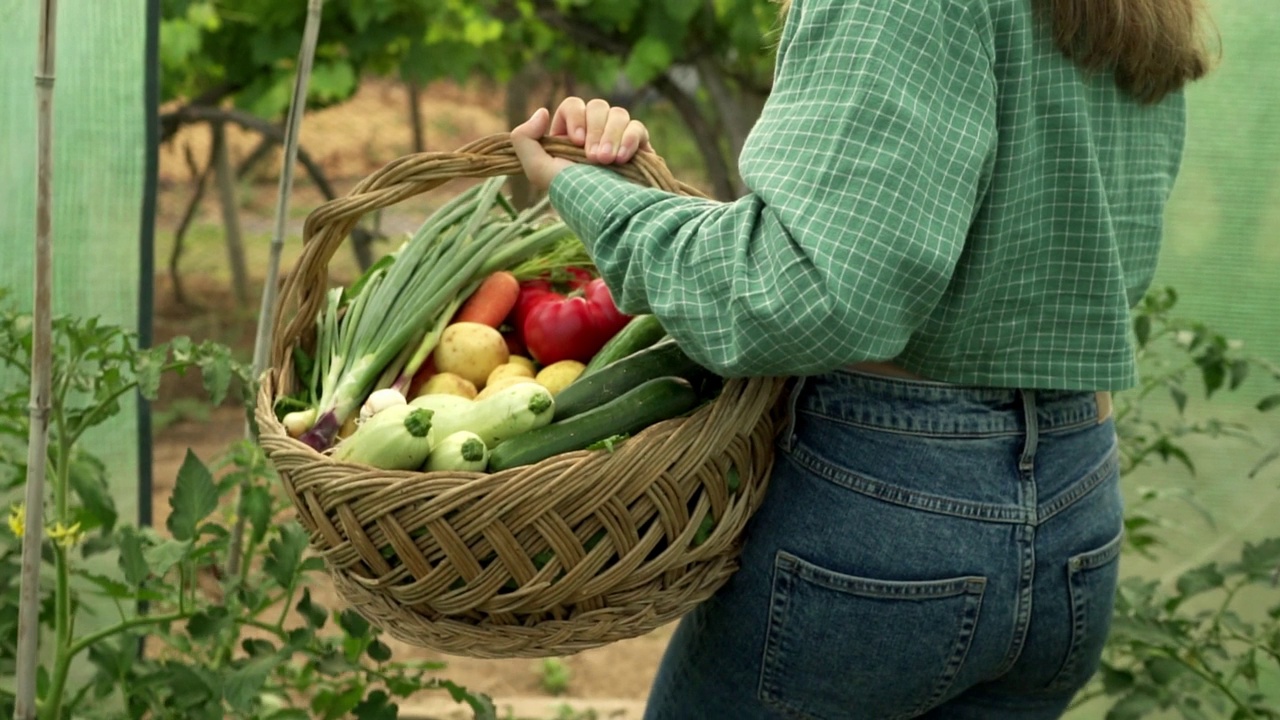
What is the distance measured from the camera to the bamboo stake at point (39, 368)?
1.45m

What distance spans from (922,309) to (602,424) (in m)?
0.34

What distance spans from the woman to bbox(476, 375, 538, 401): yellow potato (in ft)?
0.67

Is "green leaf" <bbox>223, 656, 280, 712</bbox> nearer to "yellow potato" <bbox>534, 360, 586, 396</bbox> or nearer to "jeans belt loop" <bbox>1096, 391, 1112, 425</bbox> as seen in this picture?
"yellow potato" <bbox>534, 360, 586, 396</bbox>

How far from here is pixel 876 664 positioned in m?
1.35

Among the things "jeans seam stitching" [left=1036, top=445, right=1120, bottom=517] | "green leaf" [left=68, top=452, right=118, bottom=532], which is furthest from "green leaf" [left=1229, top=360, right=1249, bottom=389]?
"green leaf" [left=68, top=452, right=118, bottom=532]

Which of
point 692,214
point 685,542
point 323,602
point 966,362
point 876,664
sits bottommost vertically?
point 323,602

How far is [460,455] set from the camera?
1.30m

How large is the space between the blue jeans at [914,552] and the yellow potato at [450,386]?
1.11 ft

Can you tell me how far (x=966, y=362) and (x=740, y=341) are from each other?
247 millimetres

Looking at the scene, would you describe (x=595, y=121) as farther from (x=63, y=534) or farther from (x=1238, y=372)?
(x=1238, y=372)

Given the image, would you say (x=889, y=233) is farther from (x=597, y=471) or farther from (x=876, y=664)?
(x=876, y=664)

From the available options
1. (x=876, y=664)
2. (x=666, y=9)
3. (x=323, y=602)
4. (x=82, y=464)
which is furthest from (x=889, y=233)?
(x=666, y=9)

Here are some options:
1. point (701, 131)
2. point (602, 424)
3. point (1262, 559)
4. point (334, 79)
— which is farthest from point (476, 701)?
point (701, 131)

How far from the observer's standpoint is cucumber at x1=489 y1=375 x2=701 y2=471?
1.32m
